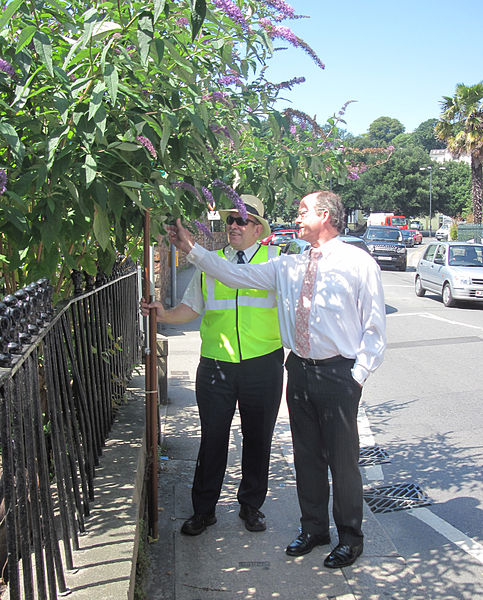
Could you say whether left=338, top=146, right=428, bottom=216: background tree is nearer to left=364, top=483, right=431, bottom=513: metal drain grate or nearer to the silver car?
the silver car

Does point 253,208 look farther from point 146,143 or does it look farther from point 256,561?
point 256,561

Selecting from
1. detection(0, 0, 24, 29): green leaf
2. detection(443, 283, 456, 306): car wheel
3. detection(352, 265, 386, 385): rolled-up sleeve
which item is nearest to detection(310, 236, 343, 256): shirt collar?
detection(352, 265, 386, 385): rolled-up sleeve

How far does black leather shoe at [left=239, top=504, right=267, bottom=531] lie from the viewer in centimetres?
416

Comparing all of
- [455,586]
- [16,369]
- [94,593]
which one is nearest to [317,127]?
[16,369]

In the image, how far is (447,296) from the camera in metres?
17.5

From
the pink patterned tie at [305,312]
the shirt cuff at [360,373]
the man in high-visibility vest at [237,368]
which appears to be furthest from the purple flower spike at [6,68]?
the shirt cuff at [360,373]

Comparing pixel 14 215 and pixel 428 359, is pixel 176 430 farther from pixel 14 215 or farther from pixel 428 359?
pixel 428 359

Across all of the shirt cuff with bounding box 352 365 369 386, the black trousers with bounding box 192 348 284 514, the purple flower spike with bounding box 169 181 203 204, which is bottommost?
the black trousers with bounding box 192 348 284 514

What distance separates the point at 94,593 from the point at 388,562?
2.02m

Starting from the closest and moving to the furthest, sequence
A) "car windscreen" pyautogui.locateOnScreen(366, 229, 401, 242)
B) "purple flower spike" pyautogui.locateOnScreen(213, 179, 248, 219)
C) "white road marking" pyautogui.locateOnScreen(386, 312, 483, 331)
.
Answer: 1. "purple flower spike" pyautogui.locateOnScreen(213, 179, 248, 219)
2. "white road marking" pyautogui.locateOnScreen(386, 312, 483, 331)
3. "car windscreen" pyautogui.locateOnScreen(366, 229, 401, 242)

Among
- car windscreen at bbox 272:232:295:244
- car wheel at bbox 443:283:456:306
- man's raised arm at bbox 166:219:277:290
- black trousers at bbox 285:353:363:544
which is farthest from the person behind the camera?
car windscreen at bbox 272:232:295:244

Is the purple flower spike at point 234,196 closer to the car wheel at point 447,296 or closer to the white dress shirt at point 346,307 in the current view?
the white dress shirt at point 346,307

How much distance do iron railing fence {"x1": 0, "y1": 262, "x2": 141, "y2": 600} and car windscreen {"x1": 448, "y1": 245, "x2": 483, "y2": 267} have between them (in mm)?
15048

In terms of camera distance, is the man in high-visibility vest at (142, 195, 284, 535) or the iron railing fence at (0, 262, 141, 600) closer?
the iron railing fence at (0, 262, 141, 600)
